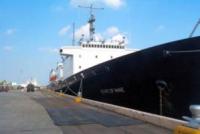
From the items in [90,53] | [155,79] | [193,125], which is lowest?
[193,125]

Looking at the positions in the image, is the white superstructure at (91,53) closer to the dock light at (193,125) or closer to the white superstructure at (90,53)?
the white superstructure at (90,53)

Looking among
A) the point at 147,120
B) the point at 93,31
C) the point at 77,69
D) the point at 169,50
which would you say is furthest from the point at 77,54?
the point at 147,120

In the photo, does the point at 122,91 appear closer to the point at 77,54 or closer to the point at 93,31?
the point at 77,54

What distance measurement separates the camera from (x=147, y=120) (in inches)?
376

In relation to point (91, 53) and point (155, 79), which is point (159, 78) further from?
point (91, 53)

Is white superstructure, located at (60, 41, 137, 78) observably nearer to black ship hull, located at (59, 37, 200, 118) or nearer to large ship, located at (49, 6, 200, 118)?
large ship, located at (49, 6, 200, 118)

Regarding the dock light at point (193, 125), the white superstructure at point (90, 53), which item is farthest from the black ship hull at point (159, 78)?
the white superstructure at point (90, 53)

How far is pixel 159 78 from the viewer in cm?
1197

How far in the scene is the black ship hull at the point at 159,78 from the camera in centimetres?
1069

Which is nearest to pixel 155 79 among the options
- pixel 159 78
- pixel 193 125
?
pixel 159 78

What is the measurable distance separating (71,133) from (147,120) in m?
2.68

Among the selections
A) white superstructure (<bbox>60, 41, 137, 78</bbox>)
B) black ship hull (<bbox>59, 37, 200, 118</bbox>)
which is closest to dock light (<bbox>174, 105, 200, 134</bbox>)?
black ship hull (<bbox>59, 37, 200, 118</bbox>)

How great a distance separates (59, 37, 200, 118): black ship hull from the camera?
10.7 metres

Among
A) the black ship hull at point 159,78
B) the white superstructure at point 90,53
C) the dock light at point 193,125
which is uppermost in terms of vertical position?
the white superstructure at point 90,53
